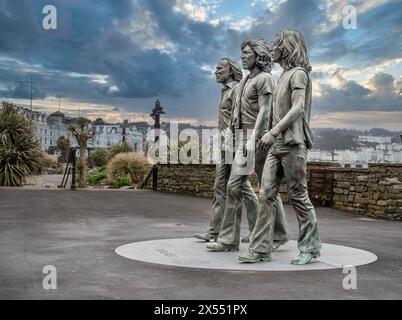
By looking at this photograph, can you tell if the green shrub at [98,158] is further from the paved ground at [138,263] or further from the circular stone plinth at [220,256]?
the circular stone plinth at [220,256]

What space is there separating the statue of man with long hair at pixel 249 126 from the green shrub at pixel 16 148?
1664cm

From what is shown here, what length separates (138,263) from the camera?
651 cm

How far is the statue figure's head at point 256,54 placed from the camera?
285 inches

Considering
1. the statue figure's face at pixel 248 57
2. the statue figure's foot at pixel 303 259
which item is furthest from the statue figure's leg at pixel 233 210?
the statue figure's face at pixel 248 57

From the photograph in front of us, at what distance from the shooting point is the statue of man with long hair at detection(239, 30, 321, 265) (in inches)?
257

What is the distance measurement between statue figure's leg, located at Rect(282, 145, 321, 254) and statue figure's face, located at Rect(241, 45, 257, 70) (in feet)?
Result: 4.38

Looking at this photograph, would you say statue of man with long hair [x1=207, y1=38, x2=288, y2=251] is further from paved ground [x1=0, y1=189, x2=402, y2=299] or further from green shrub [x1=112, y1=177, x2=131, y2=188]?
green shrub [x1=112, y1=177, x2=131, y2=188]

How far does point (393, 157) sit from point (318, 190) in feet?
7.10

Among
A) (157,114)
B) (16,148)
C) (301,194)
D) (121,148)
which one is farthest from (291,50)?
(121,148)

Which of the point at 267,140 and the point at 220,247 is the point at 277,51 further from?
the point at 220,247

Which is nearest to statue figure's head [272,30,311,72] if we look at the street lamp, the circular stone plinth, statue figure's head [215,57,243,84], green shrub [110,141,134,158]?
statue figure's head [215,57,243,84]

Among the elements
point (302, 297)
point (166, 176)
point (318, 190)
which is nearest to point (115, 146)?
point (166, 176)

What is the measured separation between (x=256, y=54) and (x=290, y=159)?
4.97ft
